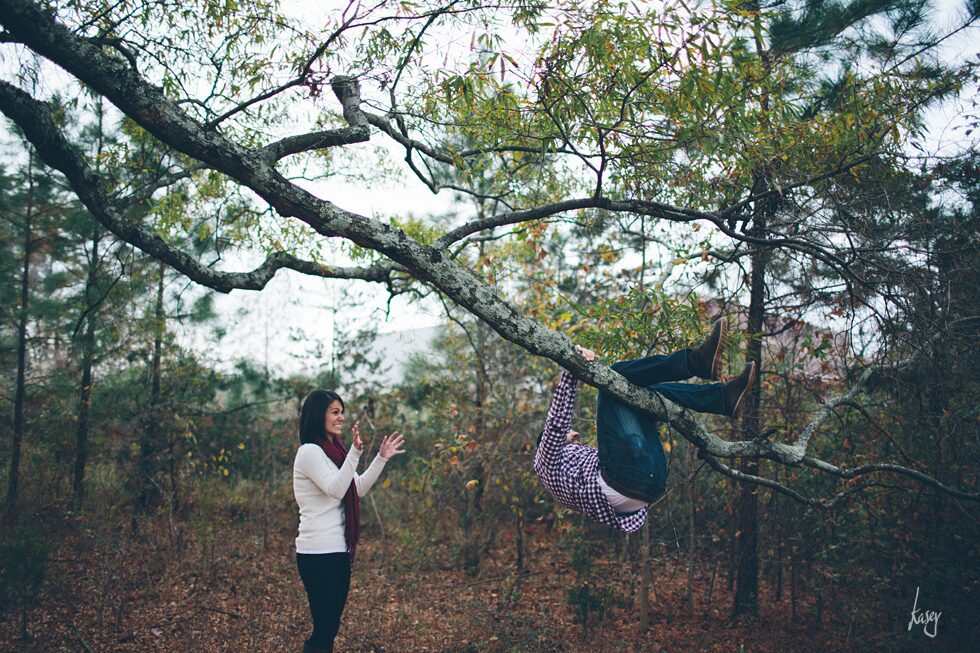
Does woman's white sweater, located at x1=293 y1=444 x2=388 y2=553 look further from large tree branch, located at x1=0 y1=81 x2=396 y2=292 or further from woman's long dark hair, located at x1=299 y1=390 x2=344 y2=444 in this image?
large tree branch, located at x1=0 y1=81 x2=396 y2=292

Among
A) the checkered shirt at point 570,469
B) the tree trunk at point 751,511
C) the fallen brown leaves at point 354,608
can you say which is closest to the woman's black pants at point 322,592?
the checkered shirt at point 570,469

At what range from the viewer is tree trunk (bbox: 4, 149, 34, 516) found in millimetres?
6887

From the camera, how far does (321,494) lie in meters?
3.49

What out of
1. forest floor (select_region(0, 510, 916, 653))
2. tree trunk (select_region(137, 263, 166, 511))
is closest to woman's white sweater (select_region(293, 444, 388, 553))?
forest floor (select_region(0, 510, 916, 653))

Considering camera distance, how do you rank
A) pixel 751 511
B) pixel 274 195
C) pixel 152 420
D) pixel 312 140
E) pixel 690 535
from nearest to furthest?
pixel 274 195 → pixel 312 140 → pixel 751 511 → pixel 690 535 → pixel 152 420

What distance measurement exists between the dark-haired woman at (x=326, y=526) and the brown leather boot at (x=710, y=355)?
159cm

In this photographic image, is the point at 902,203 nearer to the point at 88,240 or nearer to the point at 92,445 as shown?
the point at 88,240

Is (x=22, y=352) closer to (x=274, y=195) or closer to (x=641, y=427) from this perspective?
(x=274, y=195)

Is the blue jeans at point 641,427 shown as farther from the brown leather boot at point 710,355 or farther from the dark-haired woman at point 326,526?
the dark-haired woman at point 326,526

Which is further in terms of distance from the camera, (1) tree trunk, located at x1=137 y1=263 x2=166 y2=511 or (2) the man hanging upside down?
(1) tree trunk, located at x1=137 y1=263 x2=166 y2=511

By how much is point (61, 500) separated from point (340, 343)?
13.6ft

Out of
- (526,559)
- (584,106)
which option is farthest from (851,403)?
(526,559)

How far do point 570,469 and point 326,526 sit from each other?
136 centimetres

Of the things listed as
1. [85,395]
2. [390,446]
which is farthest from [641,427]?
[85,395]
